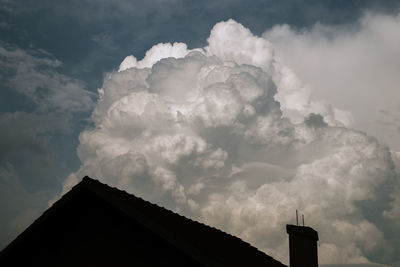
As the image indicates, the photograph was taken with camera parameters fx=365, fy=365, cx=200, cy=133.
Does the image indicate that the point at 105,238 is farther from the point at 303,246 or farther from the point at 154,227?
the point at 303,246

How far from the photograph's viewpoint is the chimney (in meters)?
13.6

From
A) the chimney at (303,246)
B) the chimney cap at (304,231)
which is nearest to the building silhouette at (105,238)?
the chimney at (303,246)

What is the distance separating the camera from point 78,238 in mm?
9664

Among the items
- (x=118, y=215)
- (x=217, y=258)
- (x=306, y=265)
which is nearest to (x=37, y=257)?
(x=118, y=215)

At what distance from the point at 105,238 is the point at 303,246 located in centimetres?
791

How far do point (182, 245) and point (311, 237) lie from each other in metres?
7.91

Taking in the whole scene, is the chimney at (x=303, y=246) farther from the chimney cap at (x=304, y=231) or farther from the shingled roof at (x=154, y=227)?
the shingled roof at (x=154, y=227)

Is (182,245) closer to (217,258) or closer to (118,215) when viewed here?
(217,258)

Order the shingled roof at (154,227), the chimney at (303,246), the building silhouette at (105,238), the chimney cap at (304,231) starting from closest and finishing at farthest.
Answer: the shingled roof at (154,227)
the building silhouette at (105,238)
the chimney at (303,246)
the chimney cap at (304,231)

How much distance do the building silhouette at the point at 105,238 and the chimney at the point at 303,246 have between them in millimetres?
4603

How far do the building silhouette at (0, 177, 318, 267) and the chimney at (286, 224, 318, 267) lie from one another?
4.60 m

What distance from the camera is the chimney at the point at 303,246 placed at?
1358 centimetres

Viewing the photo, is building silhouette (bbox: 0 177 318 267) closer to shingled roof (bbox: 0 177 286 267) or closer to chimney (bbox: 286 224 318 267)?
shingled roof (bbox: 0 177 286 267)

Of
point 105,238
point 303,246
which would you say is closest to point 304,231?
point 303,246
